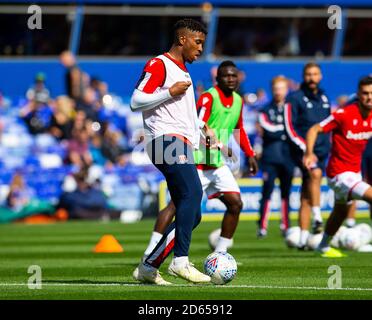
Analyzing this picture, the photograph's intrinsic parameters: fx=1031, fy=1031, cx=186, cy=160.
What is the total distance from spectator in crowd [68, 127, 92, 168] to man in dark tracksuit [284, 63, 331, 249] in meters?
11.6

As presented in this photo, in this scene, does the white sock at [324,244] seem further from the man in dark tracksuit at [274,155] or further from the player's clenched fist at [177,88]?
the player's clenched fist at [177,88]

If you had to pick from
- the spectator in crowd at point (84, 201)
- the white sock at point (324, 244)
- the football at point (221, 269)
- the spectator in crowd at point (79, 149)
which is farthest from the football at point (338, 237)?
the spectator in crowd at point (79, 149)

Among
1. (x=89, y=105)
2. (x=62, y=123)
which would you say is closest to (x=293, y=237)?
Result: (x=62, y=123)

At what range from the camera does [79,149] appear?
2848cm

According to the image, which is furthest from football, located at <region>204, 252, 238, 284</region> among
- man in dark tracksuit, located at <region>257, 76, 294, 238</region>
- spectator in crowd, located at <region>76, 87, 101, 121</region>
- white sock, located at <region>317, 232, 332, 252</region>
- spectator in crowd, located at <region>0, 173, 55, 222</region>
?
spectator in crowd, located at <region>76, 87, 101, 121</region>

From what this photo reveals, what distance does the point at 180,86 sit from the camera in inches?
394

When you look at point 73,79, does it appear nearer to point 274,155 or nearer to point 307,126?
point 274,155

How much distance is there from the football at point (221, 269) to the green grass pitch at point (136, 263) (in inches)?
4.4

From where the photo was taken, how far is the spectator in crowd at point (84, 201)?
89.2ft

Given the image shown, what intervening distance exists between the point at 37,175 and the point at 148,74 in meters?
18.0

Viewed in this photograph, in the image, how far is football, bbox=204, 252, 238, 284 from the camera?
1042 cm

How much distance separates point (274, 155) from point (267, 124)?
622mm

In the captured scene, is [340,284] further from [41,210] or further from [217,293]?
[41,210]
